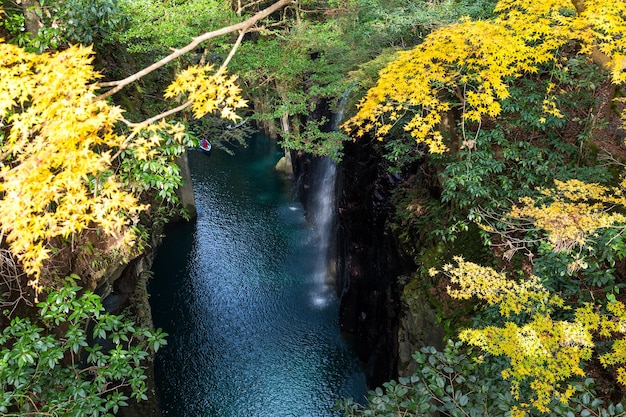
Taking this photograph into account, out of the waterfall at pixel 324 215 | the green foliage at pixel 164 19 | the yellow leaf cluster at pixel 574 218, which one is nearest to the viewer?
the yellow leaf cluster at pixel 574 218

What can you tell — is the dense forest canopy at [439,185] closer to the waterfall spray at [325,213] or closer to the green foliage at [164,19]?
the green foliage at [164,19]

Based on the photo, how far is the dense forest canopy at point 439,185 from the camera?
425 centimetres

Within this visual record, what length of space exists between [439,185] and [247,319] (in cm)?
934

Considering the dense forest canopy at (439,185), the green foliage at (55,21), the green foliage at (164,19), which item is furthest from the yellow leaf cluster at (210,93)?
the green foliage at (164,19)

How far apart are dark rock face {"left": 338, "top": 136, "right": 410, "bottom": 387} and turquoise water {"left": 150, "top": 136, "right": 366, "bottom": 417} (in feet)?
3.47

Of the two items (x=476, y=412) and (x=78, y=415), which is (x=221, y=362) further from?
(x=476, y=412)

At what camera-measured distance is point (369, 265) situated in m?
13.2

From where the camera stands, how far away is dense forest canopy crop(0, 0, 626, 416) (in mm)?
4250

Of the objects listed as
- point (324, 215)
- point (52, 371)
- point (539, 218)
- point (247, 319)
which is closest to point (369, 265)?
point (247, 319)

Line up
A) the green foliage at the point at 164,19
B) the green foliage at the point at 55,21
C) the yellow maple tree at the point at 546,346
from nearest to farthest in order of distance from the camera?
the yellow maple tree at the point at 546,346 → the green foliage at the point at 55,21 → the green foliage at the point at 164,19

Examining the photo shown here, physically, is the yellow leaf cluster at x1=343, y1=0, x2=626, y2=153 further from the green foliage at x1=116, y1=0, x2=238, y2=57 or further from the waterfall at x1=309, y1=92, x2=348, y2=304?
the waterfall at x1=309, y1=92, x2=348, y2=304

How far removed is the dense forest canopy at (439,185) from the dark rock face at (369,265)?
1135mm

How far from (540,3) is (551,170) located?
3.50 meters

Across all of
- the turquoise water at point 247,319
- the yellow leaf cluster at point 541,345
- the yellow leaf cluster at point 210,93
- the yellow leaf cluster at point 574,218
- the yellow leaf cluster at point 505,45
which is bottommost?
the turquoise water at point 247,319
